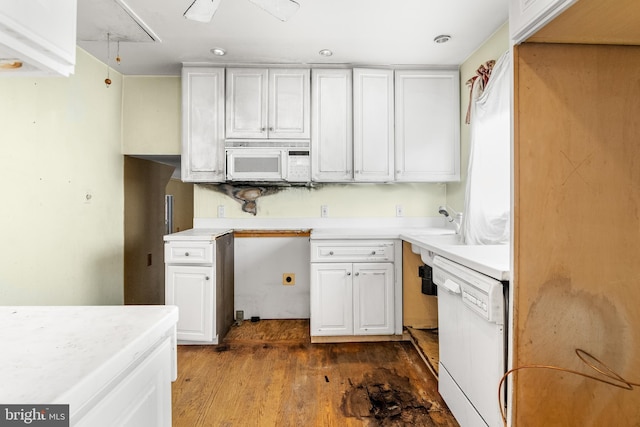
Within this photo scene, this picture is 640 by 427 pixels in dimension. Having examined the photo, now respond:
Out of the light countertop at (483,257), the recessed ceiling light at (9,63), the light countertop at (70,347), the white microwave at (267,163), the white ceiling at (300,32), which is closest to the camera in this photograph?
the light countertop at (70,347)

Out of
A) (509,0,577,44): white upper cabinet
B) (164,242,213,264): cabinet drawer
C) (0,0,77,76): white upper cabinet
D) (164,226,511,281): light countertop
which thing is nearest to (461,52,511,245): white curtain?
(164,226,511,281): light countertop

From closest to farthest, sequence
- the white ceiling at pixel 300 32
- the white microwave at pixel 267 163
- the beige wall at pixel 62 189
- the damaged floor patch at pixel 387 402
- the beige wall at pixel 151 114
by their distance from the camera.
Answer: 1. the damaged floor patch at pixel 387 402
2. the beige wall at pixel 62 189
3. the white ceiling at pixel 300 32
4. the white microwave at pixel 267 163
5. the beige wall at pixel 151 114

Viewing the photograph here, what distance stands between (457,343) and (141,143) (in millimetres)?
3242

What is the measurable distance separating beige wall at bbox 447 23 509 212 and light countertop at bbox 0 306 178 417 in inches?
106

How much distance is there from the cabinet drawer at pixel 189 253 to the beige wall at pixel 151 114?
1.14 metres

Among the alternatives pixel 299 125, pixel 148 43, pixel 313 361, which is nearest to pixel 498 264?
pixel 313 361

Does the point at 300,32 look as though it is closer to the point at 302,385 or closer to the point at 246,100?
the point at 246,100

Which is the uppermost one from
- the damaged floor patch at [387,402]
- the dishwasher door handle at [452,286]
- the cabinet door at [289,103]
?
the cabinet door at [289,103]

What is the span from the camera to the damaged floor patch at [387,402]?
179cm

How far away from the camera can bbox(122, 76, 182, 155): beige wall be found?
332cm

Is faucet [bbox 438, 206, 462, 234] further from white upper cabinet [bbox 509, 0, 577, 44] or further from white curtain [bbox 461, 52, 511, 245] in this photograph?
white upper cabinet [bbox 509, 0, 577, 44]

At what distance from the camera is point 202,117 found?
3029 mm

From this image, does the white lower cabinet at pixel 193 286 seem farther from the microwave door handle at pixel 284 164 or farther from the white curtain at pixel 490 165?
the white curtain at pixel 490 165

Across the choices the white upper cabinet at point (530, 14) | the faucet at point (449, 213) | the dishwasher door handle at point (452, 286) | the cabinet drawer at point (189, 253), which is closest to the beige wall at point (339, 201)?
the faucet at point (449, 213)
